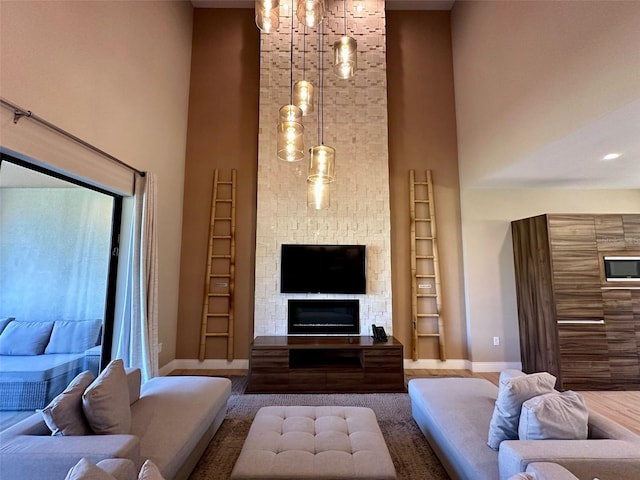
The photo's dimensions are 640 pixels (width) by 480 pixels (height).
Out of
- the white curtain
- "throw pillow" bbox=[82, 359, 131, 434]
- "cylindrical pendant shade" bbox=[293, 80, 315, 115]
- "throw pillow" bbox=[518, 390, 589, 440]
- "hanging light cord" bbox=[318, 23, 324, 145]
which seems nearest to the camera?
"throw pillow" bbox=[518, 390, 589, 440]

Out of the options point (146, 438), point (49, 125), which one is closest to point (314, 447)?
point (146, 438)

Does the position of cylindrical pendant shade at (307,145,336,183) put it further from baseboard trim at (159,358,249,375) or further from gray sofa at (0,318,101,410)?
baseboard trim at (159,358,249,375)

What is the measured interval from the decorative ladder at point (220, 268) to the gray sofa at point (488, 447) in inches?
116

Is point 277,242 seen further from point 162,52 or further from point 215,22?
point 215,22

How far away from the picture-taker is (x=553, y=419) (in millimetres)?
1495

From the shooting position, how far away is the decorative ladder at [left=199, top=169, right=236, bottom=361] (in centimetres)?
443

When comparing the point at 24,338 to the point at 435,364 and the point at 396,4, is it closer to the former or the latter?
the point at 435,364

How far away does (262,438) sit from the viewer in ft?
5.93

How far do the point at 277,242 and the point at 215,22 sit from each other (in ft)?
12.6

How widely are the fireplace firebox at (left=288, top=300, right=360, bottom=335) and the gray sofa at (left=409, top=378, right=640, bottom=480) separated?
183 centimetres

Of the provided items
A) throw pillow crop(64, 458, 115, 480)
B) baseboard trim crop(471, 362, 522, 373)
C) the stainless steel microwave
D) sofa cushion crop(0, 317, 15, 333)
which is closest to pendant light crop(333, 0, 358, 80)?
throw pillow crop(64, 458, 115, 480)

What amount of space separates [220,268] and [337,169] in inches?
91.6

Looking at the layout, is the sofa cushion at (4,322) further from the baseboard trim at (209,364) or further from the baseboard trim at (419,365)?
the baseboard trim at (209,364)

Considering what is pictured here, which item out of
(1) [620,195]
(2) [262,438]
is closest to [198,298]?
(2) [262,438]
